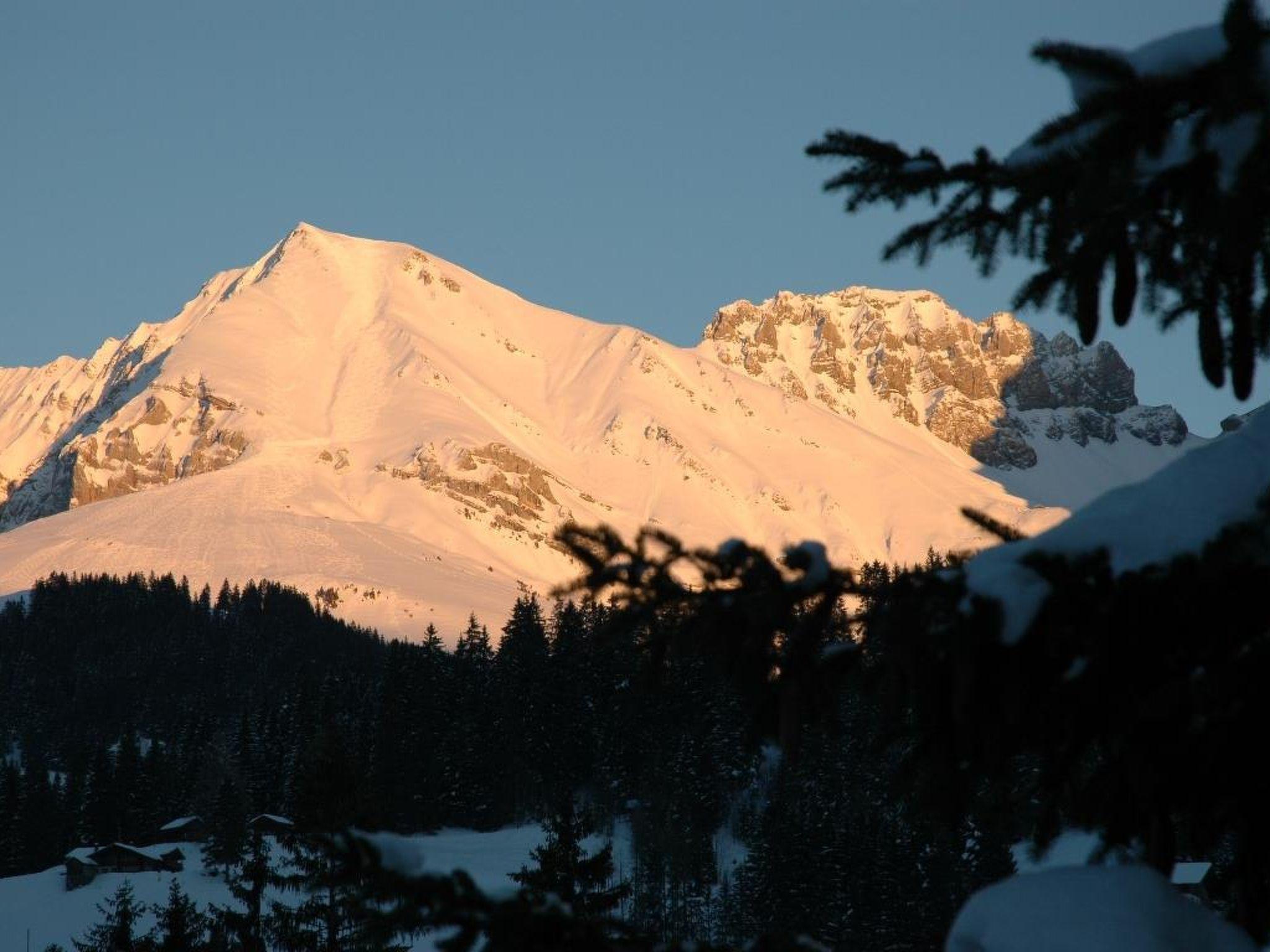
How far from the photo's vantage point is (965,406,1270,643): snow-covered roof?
479cm

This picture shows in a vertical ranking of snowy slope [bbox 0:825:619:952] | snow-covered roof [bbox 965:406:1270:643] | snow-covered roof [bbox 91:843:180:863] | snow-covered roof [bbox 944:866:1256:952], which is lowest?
snowy slope [bbox 0:825:619:952]

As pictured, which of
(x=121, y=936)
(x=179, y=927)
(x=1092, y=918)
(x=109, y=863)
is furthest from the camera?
(x=109, y=863)

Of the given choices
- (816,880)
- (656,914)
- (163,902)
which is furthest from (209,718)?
(816,880)

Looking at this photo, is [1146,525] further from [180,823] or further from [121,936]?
[180,823]

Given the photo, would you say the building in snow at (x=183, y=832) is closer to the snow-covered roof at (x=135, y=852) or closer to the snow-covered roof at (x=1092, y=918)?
the snow-covered roof at (x=135, y=852)

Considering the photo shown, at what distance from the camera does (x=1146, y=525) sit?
489 cm

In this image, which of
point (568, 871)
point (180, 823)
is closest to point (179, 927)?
point (568, 871)

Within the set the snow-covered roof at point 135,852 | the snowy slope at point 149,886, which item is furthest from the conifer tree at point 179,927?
the snow-covered roof at point 135,852

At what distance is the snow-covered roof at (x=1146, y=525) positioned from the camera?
4.79 metres

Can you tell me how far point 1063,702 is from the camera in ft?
16.6

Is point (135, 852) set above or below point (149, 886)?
above

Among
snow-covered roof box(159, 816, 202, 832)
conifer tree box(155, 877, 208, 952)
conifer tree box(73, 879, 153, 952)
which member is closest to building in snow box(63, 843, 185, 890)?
snow-covered roof box(159, 816, 202, 832)

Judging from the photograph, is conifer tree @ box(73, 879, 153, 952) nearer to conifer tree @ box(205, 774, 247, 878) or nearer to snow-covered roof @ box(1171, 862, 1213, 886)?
conifer tree @ box(205, 774, 247, 878)

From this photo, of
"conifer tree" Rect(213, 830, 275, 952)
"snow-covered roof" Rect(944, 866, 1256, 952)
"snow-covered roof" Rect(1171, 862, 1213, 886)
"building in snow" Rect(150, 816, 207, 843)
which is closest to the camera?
"snow-covered roof" Rect(944, 866, 1256, 952)
